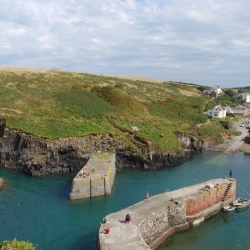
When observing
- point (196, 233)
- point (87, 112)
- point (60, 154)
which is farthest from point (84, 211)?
point (87, 112)

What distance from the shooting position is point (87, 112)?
6894 centimetres

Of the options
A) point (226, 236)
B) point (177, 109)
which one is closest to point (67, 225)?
point (226, 236)

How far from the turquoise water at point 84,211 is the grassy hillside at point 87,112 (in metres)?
10.1

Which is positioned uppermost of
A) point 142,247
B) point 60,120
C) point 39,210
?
point 60,120

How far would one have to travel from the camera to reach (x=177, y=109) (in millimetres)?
89438

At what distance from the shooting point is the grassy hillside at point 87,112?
195 feet

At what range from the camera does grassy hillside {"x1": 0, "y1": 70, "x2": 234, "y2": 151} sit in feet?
195

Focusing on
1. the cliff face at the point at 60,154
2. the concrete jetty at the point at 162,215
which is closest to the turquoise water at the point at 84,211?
the concrete jetty at the point at 162,215

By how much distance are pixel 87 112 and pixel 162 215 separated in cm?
4097

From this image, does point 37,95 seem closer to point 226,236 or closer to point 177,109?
point 177,109

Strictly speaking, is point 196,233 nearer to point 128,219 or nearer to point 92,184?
point 128,219

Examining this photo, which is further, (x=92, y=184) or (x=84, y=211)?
(x=92, y=184)

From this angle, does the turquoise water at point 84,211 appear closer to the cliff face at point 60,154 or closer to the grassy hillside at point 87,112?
the cliff face at point 60,154

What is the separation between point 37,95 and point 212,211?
5177 centimetres
